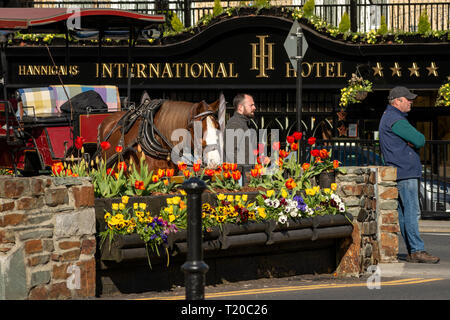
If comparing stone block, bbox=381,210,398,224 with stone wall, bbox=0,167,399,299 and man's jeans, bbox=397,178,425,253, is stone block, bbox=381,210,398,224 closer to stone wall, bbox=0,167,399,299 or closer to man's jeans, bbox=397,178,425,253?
man's jeans, bbox=397,178,425,253

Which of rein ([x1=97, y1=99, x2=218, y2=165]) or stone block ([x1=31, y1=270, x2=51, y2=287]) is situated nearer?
stone block ([x1=31, y1=270, x2=51, y2=287])

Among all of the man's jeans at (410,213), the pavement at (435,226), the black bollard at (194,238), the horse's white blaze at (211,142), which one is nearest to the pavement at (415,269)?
the man's jeans at (410,213)

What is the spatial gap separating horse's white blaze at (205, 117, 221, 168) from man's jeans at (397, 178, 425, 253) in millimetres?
2371

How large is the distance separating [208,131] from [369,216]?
2270mm

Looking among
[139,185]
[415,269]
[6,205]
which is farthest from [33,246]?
[415,269]

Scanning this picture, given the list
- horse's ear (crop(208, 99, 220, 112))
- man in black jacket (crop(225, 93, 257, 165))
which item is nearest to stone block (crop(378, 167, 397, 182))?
man in black jacket (crop(225, 93, 257, 165))

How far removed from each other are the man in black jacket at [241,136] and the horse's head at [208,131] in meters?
0.15

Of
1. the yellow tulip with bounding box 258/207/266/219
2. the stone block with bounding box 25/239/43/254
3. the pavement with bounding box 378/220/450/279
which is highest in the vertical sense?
the yellow tulip with bounding box 258/207/266/219

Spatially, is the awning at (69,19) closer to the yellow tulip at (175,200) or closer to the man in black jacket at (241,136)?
the man in black jacket at (241,136)

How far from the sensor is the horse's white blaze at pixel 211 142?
1187 centimetres

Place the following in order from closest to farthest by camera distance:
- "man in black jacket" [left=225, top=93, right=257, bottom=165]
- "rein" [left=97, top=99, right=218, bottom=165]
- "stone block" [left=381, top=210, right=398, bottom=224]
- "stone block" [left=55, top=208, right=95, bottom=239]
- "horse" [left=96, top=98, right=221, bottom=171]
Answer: "stone block" [left=55, top=208, right=95, bottom=239]
"man in black jacket" [left=225, top=93, right=257, bottom=165]
"horse" [left=96, top=98, right=221, bottom=171]
"stone block" [left=381, top=210, right=398, bottom=224]
"rein" [left=97, top=99, right=218, bottom=165]

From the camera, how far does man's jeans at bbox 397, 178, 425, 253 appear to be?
12.1 m

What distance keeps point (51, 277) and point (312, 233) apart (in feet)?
10.3

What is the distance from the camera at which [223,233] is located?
10047mm
